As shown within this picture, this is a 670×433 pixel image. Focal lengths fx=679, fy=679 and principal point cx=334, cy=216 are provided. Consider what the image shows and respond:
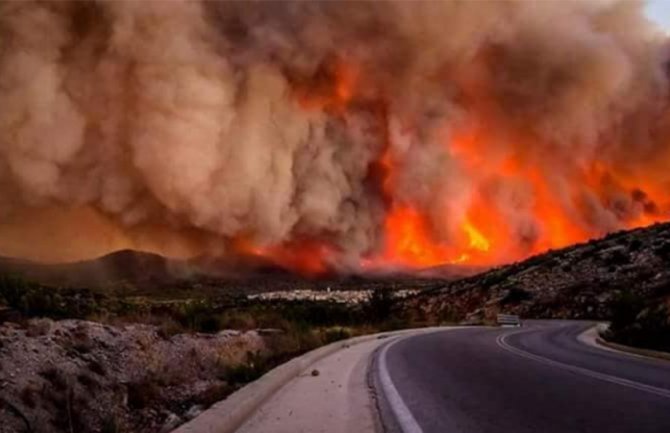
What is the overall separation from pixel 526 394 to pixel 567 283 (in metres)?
52.7

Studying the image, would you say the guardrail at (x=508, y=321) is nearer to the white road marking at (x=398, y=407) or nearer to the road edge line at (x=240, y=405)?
the road edge line at (x=240, y=405)

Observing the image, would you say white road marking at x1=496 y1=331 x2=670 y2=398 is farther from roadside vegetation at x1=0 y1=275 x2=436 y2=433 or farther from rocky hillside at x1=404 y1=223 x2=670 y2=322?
rocky hillside at x1=404 y1=223 x2=670 y2=322

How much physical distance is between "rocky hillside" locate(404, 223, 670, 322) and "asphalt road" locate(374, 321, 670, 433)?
111ft

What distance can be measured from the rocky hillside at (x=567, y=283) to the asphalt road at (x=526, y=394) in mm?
33809

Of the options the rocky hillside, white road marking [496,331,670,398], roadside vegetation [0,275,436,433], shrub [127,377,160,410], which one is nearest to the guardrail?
the rocky hillside

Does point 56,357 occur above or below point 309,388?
above

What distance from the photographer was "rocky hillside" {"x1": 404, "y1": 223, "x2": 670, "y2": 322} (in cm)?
5088

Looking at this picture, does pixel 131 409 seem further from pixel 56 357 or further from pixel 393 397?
pixel 393 397

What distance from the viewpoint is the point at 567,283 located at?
58688 mm

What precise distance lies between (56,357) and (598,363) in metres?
10.8

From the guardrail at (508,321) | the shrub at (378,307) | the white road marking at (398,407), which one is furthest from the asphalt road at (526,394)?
the shrub at (378,307)

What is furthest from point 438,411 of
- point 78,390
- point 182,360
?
point 182,360

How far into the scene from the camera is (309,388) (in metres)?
10.9

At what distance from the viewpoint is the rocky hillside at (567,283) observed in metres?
50.9
